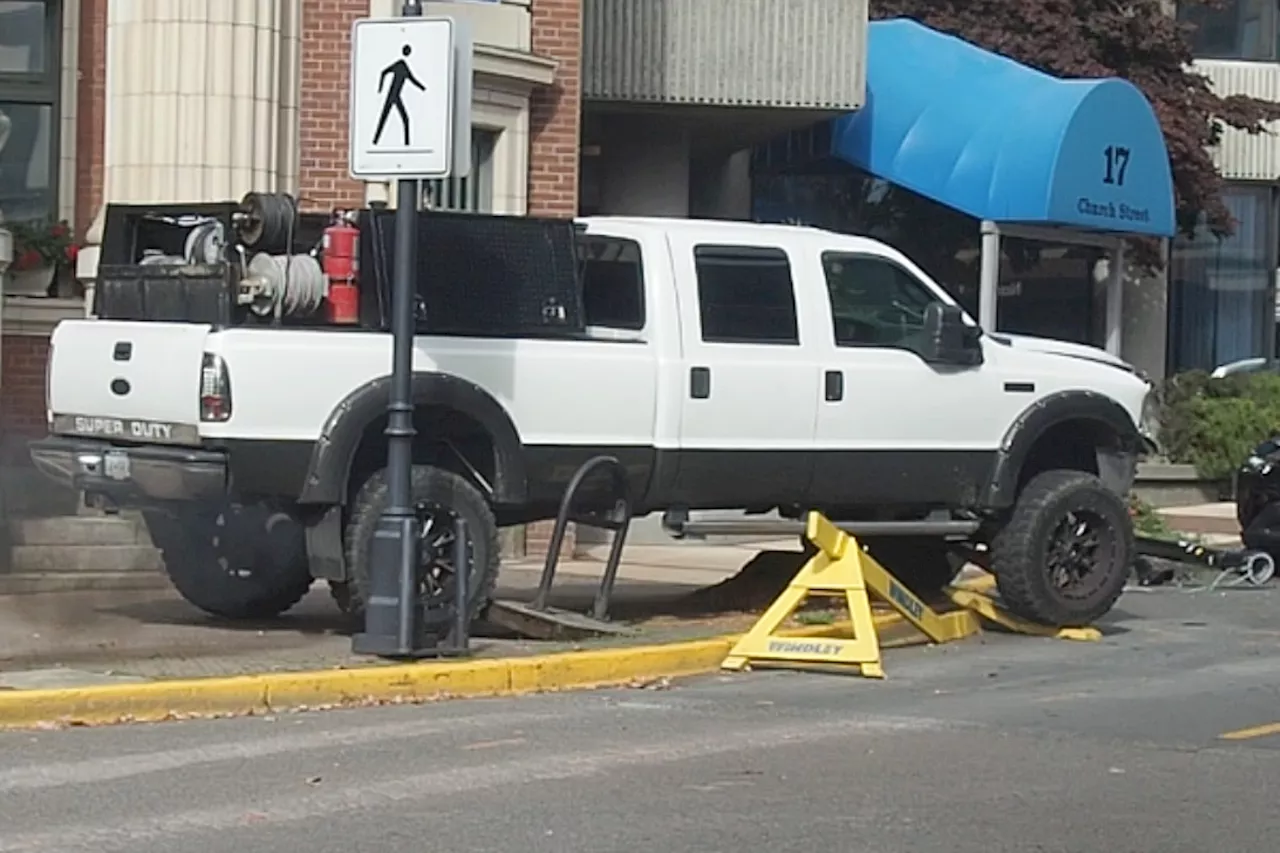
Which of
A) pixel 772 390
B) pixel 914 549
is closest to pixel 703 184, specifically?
pixel 914 549

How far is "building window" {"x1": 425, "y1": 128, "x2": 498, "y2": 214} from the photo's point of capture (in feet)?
57.6

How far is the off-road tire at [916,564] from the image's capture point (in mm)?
13797

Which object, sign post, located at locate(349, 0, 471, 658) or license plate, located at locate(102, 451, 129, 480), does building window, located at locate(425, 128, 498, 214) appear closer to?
license plate, located at locate(102, 451, 129, 480)

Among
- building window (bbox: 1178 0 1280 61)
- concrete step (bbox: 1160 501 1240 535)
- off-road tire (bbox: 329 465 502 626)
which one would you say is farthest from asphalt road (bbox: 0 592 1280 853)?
building window (bbox: 1178 0 1280 61)

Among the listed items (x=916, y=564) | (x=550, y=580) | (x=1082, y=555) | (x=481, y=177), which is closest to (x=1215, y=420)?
(x=481, y=177)

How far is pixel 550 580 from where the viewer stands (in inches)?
470

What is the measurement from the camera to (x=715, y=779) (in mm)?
8227

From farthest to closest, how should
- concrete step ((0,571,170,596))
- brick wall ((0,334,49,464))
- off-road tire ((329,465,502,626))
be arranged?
brick wall ((0,334,49,464))
concrete step ((0,571,170,596))
off-road tire ((329,465,502,626))

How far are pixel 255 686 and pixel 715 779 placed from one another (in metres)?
2.45

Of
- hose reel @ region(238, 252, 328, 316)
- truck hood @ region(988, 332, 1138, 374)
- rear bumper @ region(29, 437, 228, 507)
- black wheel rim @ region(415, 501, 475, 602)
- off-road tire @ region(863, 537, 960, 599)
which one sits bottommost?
off-road tire @ region(863, 537, 960, 599)

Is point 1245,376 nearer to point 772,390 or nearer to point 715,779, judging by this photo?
point 772,390

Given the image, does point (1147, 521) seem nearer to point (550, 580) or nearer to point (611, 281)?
point (611, 281)

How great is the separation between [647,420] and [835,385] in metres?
1.15

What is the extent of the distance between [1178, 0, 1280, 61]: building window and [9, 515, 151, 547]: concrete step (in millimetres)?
17668
